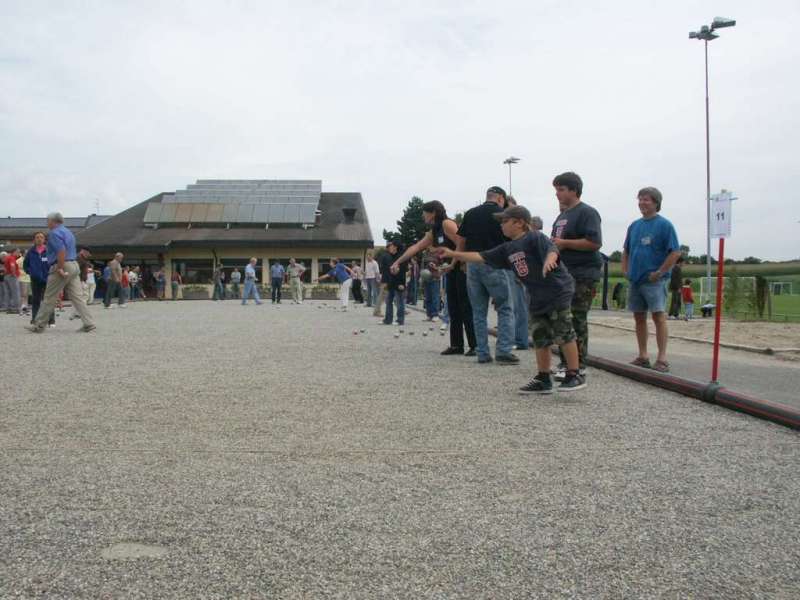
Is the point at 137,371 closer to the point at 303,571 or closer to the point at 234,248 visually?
the point at 303,571

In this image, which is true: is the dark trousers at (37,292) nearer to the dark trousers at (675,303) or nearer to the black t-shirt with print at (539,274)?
the black t-shirt with print at (539,274)

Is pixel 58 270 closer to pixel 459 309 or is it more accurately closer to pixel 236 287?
pixel 459 309

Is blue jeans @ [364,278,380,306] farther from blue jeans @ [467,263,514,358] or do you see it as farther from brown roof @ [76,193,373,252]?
brown roof @ [76,193,373,252]

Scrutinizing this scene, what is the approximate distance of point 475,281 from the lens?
28.0 feet

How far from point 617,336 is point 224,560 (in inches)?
433

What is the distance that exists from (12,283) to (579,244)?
56.6 feet

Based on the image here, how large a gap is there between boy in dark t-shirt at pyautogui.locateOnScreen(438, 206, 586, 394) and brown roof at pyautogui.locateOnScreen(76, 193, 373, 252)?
142ft

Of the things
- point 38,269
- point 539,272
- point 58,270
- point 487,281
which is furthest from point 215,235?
point 539,272

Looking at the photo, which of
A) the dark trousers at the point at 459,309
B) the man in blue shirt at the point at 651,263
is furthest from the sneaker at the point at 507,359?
the man in blue shirt at the point at 651,263

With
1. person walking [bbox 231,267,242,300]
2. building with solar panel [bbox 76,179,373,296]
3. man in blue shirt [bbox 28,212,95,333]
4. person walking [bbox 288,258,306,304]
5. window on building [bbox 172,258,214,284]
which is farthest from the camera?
window on building [bbox 172,258,214,284]

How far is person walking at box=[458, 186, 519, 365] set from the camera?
8336 mm

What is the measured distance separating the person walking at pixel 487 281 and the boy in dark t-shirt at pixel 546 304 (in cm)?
202

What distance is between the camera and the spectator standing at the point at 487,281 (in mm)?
8336

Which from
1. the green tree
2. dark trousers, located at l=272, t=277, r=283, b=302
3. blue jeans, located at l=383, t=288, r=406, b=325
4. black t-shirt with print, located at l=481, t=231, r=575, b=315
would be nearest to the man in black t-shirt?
black t-shirt with print, located at l=481, t=231, r=575, b=315
